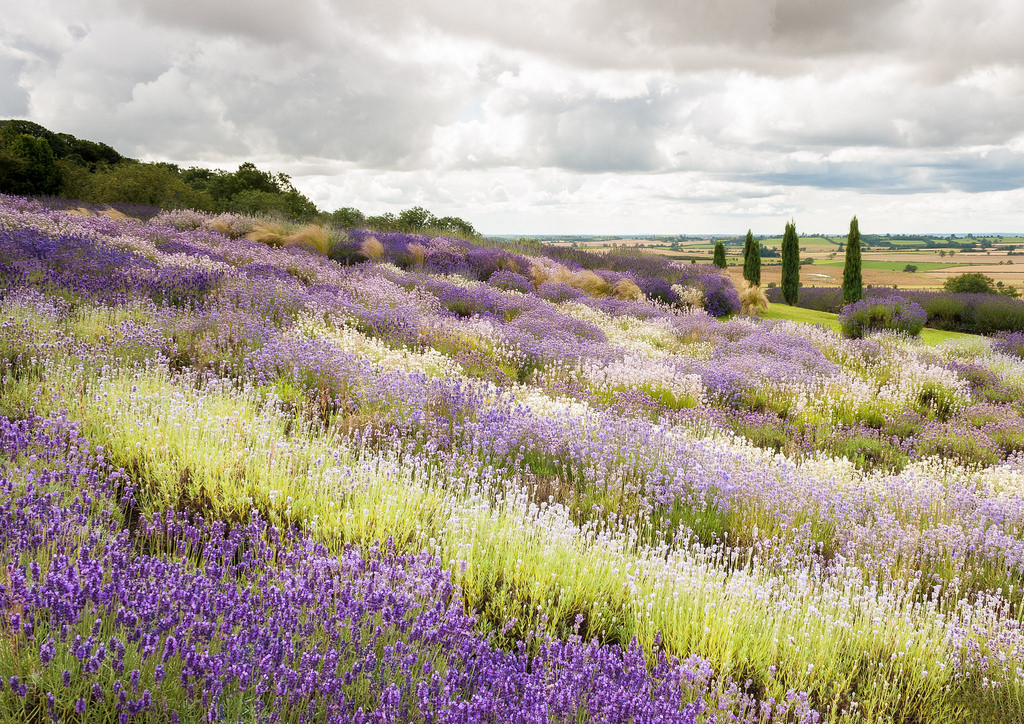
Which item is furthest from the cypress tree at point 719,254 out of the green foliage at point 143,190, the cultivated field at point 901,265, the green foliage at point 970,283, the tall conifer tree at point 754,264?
the green foliage at point 143,190

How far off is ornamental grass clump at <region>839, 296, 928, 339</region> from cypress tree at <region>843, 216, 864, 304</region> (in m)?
7.06

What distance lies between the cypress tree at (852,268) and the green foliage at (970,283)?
768cm

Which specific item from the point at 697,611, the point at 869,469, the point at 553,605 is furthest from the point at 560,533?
the point at 869,469

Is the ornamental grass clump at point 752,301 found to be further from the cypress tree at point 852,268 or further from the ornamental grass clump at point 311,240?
the ornamental grass clump at point 311,240

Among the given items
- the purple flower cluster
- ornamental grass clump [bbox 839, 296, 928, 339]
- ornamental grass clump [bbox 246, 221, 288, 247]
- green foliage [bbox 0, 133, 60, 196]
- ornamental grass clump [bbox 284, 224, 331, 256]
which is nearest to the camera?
the purple flower cluster

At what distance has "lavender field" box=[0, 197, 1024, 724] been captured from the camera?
2.03m

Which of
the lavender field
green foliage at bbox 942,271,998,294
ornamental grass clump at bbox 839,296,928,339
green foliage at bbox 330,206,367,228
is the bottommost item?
the lavender field

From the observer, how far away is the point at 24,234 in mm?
8945

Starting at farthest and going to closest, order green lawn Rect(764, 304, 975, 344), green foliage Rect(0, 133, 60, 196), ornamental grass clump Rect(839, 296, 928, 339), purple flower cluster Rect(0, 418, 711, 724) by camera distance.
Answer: green foliage Rect(0, 133, 60, 196), green lawn Rect(764, 304, 975, 344), ornamental grass clump Rect(839, 296, 928, 339), purple flower cluster Rect(0, 418, 711, 724)

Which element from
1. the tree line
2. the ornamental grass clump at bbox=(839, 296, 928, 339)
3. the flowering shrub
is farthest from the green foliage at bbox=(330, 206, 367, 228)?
the flowering shrub

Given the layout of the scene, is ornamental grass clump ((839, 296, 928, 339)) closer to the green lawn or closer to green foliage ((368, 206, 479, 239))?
the green lawn

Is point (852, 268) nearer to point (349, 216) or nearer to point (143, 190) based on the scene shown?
point (349, 216)

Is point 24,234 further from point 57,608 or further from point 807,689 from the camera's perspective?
point 807,689

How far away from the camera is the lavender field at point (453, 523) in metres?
2.03
